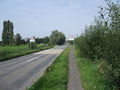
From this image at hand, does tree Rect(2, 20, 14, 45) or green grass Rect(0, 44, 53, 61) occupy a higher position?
tree Rect(2, 20, 14, 45)

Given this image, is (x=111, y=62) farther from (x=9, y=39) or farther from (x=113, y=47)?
(x=9, y=39)

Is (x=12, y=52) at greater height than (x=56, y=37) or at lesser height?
lesser

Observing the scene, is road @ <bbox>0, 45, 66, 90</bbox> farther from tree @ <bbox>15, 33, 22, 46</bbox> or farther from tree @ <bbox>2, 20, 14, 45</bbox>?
tree @ <bbox>2, 20, 14, 45</bbox>

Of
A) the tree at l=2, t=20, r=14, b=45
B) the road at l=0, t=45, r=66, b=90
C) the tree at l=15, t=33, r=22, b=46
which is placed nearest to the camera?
the road at l=0, t=45, r=66, b=90

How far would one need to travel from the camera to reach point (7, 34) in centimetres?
11594

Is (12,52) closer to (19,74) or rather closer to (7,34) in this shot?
(19,74)

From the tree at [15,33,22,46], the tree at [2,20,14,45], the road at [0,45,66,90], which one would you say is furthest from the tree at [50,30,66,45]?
the road at [0,45,66,90]

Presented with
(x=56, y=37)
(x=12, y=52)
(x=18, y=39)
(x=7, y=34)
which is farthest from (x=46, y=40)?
(x=12, y=52)

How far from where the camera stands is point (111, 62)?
24.9 feet

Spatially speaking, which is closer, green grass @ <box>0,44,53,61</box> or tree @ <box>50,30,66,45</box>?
green grass @ <box>0,44,53,61</box>

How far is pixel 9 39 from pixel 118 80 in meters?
110

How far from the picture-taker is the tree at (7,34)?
Answer: 375 feet

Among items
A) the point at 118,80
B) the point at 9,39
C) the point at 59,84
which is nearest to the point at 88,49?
the point at 59,84

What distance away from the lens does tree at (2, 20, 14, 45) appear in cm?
11431
